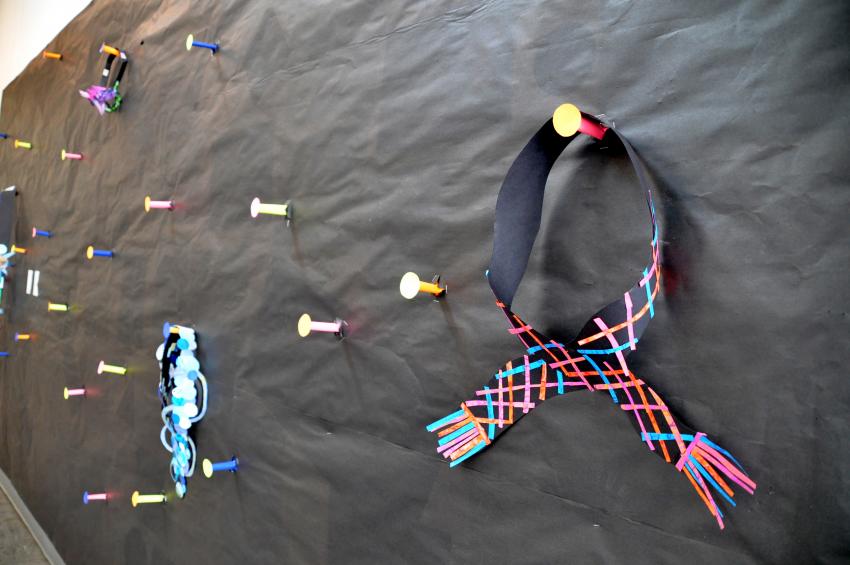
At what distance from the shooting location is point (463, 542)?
664 millimetres

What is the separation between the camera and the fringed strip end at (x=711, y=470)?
1.53 ft

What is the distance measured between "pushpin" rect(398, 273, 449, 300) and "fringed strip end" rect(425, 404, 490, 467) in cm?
13

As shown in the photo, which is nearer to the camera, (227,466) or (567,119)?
(567,119)

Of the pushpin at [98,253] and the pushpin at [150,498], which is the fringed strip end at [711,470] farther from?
the pushpin at [98,253]

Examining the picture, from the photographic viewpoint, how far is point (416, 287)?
64 cm

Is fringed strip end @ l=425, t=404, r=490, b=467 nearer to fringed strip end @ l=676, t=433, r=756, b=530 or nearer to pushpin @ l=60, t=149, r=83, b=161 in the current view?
fringed strip end @ l=676, t=433, r=756, b=530

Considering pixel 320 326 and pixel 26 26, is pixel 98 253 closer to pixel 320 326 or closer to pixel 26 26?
pixel 320 326

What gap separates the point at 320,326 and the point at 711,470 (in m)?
0.49

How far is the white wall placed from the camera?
2102 mm

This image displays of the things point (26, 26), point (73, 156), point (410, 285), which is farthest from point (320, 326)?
point (26, 26)

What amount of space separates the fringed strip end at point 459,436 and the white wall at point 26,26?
6.20 feet

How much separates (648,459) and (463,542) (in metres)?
0.25

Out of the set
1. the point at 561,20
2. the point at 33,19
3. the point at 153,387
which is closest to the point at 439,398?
the point at 561,20

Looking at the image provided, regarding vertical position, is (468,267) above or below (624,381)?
above
